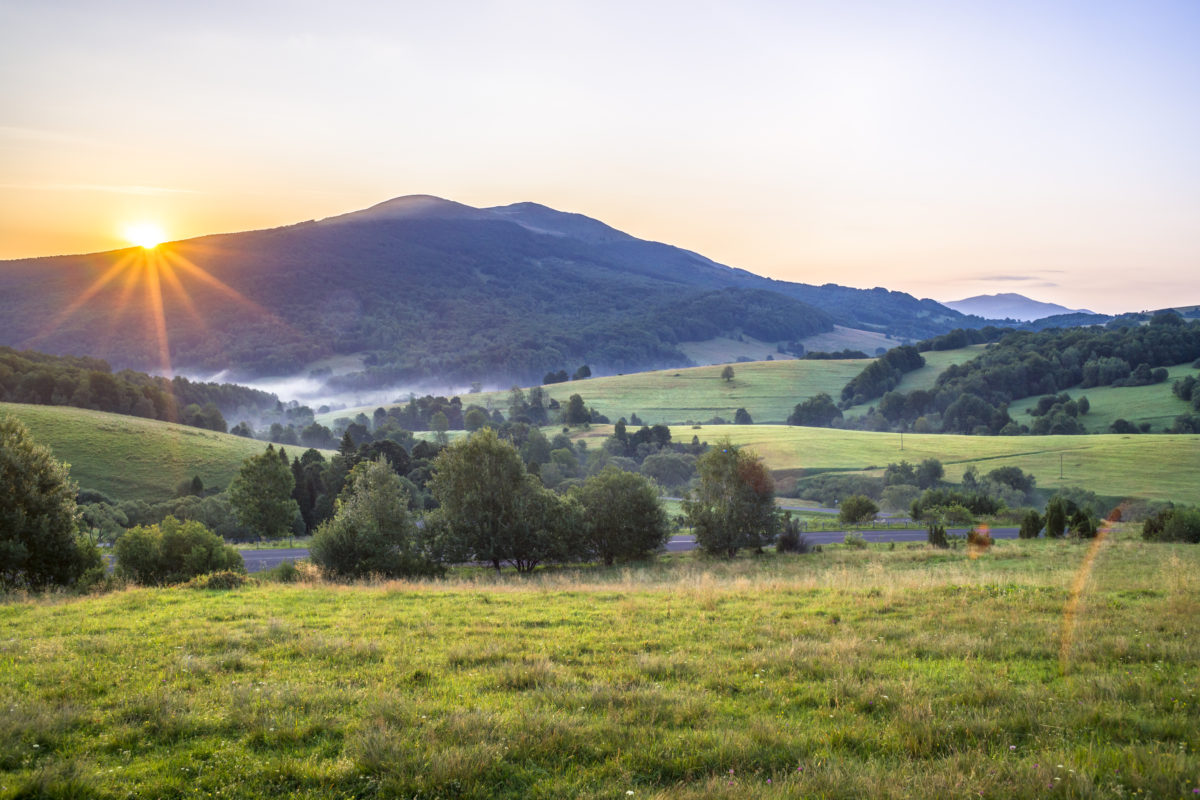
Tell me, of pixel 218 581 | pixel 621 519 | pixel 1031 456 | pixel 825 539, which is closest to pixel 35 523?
pixel 218 581

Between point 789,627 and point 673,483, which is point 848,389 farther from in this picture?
Answer: point 789,627

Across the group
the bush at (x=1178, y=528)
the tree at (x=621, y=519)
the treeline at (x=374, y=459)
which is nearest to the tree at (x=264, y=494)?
the treeline at (x=374, y=459)

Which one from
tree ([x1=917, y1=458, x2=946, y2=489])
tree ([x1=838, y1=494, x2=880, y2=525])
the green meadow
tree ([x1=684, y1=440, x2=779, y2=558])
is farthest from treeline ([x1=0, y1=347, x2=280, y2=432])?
tree ([x1=917, y1=458, x2=946, y2=489])

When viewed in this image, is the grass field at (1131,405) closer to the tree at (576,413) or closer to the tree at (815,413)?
the tree at (815,413)

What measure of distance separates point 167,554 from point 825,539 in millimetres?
38228

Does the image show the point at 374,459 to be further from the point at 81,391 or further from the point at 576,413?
the point at 576,413

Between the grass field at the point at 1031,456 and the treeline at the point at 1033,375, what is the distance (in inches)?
1522

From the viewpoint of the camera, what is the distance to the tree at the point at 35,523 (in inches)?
888

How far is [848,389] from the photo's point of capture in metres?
181

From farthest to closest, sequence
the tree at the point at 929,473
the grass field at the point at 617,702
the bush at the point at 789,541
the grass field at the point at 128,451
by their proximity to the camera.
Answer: the tree at the point at 929,473
the grass field at the point at 128,451
the bush at the point at 789,541
the grass field at the point at 617,702

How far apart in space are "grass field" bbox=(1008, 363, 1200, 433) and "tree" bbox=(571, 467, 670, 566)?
11108 centimetres

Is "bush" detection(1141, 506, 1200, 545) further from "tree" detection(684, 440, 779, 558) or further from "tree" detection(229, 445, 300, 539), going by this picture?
"tree" detection(229, 445, 300, 539)

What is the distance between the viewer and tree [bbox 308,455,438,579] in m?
Answer: 28.9

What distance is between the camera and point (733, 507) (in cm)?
4012
